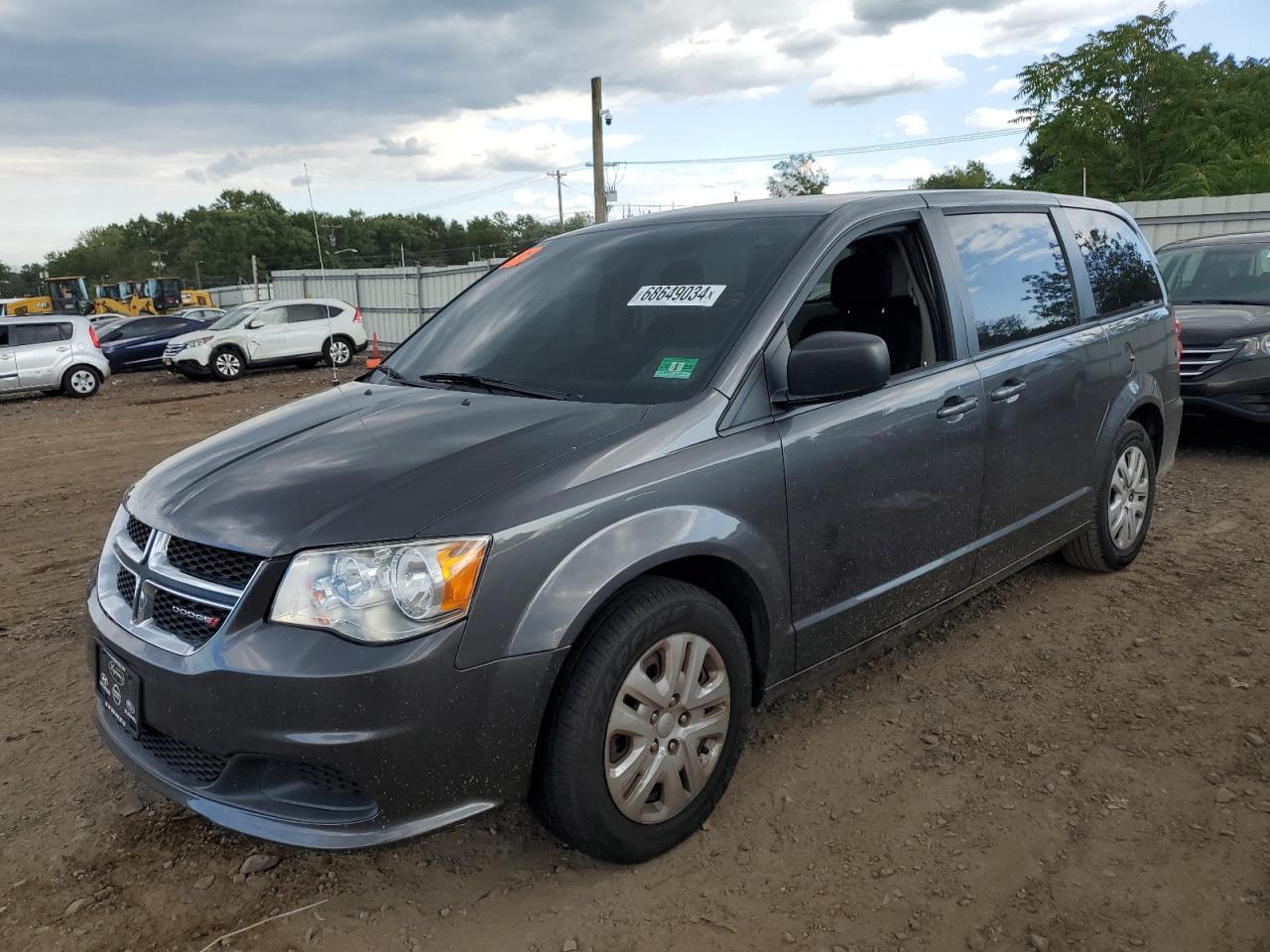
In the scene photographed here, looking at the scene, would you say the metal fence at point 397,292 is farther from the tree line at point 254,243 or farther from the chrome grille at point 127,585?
the tree line at point 254,243

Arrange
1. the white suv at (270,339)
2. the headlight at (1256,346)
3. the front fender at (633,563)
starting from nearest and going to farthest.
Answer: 1. the front fender at (633,563)
2. the headlight at (1256,346)
3. the white suv at (270,339)

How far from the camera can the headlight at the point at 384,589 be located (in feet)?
7.30

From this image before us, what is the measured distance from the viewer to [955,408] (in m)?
3.48

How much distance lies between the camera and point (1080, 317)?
4.35 m

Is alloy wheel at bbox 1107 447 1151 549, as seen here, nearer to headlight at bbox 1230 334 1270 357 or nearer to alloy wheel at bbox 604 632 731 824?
alloy wheel at bbox 604 632 731 824

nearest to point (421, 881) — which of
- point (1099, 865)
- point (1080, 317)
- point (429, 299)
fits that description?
point (1099, 865)

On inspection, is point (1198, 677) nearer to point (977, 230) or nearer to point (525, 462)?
point (977, 230)

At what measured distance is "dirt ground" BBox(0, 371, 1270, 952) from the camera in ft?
8.13

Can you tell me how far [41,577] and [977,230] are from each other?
17.3ft

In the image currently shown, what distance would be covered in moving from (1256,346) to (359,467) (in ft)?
23.6

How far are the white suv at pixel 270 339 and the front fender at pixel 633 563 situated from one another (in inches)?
768

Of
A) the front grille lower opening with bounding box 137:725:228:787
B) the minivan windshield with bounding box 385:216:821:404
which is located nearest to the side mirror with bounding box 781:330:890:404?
the minivan windshield with bounding box 385:216:821:404

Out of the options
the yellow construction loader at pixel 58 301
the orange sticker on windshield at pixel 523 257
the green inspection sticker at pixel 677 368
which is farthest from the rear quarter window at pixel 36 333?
the yellow construction loader at pixel 58 301

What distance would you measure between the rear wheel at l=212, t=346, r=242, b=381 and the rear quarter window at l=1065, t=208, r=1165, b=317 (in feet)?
61.2
